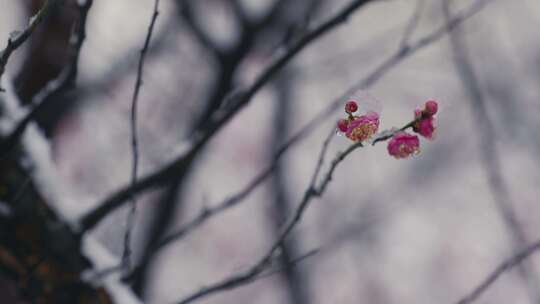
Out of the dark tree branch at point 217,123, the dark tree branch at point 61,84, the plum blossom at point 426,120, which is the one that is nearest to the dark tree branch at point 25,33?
the dark tree branch at point 61,84

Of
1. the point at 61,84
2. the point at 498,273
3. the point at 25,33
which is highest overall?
the point at 25,33

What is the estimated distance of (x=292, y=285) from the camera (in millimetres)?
5492

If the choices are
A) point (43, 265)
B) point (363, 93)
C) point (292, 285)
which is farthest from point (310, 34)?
point (292, 285)

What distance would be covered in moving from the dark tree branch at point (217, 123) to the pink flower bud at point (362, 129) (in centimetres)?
45

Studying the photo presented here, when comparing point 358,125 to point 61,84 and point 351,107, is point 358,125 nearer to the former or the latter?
point 351,107

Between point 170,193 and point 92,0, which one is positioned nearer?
point 92,0

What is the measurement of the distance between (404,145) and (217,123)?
62cm

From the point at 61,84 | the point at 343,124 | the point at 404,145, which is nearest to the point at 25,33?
the point at 61,84

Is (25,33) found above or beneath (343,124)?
above

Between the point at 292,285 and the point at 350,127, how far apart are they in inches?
172

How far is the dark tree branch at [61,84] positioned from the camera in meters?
1.40

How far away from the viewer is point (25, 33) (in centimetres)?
121

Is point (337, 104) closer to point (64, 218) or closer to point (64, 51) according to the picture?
point (64, 218)

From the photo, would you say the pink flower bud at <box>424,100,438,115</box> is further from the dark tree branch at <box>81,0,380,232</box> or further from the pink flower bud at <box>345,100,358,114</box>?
the dark tree branch at <box>81,0,380,232</box>
